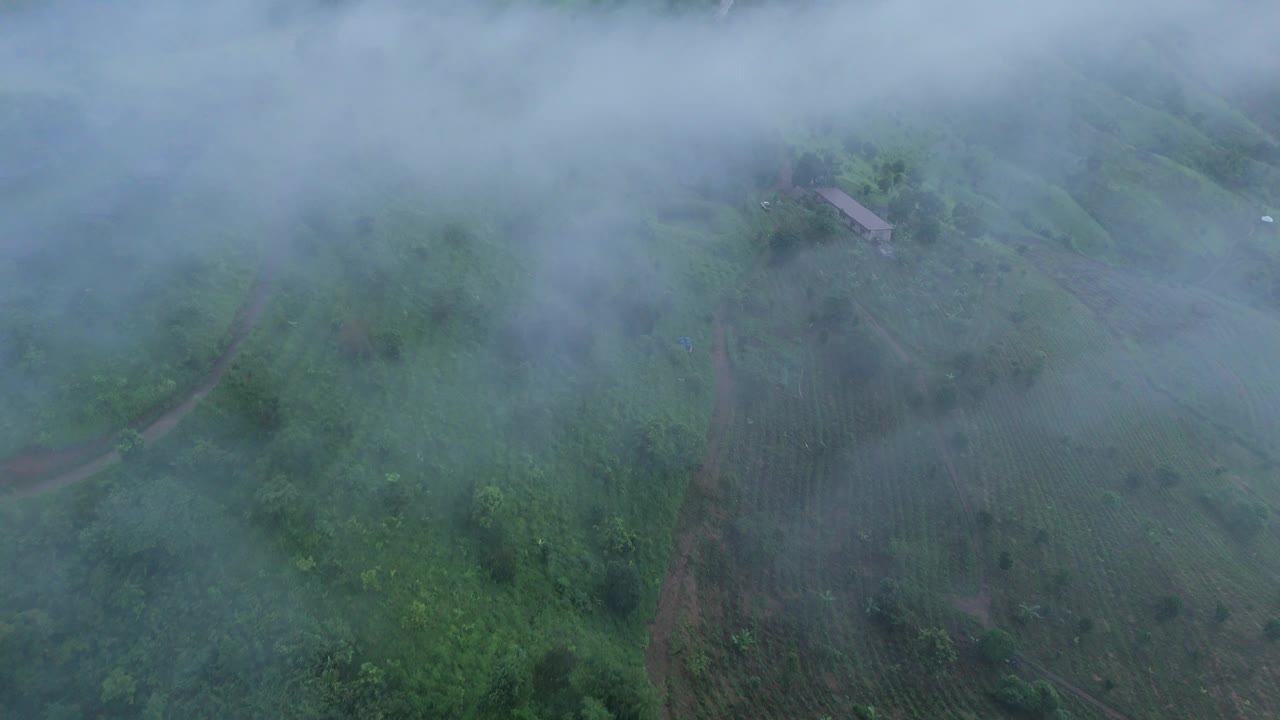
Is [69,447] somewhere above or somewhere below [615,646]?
above

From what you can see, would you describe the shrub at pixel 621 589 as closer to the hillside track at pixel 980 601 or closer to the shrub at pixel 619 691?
the shrub at pixel 619 691

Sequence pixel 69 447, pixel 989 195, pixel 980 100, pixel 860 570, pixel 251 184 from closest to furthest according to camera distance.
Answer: pixel 69 447
pixel 860 570
pixel 251 184
pixel 989 195
pixel 980 100

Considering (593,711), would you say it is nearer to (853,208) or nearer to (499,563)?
(499,563)

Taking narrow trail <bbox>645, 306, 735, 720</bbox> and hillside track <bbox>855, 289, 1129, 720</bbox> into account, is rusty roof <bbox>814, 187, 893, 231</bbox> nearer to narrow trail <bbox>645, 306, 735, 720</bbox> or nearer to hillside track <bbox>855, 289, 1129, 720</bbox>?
hillside track <bbox>855, 289, 1129, 720</bbox>

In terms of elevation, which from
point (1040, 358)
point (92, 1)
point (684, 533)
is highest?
point (92, 1)

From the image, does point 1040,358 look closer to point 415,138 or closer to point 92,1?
point 415,138

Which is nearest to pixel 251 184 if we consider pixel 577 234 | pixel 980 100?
pixel 577 234

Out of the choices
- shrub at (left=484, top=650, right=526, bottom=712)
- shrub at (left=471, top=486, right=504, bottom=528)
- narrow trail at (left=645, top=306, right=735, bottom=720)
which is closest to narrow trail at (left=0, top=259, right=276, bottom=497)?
shrub at (left=471, top=486, right=504, bottom=528)
